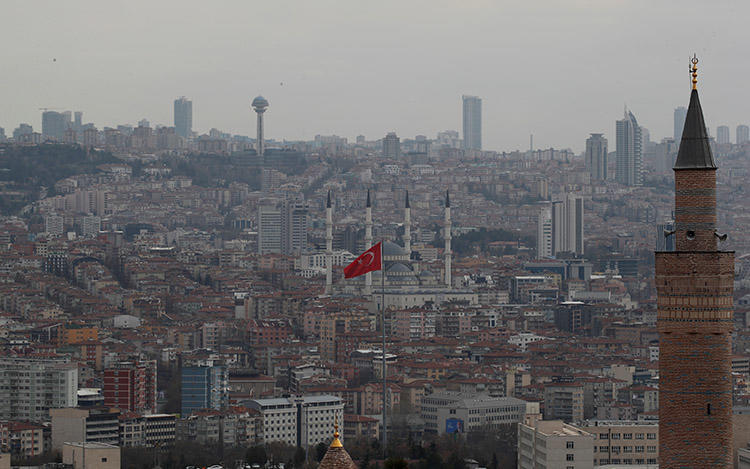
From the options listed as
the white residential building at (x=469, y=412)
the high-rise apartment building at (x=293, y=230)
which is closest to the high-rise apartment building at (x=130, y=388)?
the white residential building at (x=469, y=412)

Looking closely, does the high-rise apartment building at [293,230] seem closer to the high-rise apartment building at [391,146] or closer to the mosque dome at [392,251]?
the mosque dome at [392,251]

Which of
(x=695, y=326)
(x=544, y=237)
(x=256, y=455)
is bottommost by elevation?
(x=256, y=455)

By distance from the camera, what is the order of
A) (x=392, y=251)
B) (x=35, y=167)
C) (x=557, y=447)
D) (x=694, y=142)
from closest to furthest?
(x=694, y=142) → (x=557, y=447) → (x=392, y=251) → (x=35, y=167)

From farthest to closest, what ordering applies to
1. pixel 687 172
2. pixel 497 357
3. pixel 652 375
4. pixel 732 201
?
pixel 732 201
pixel 497 357
pixel 652 375
pixel 687 172

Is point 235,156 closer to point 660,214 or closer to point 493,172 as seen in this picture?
point 493,172

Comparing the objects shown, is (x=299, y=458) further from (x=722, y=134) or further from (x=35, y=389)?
(x=722, y=134)

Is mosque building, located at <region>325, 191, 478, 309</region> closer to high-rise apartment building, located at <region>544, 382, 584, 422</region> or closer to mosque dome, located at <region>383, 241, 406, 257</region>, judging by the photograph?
mosque dome, located at <region>383, 241, 406, 257</region>

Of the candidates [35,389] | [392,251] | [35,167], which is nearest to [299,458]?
[35,389]

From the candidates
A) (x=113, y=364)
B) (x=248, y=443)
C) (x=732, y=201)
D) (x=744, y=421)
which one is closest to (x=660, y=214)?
(x=732, y=201)
